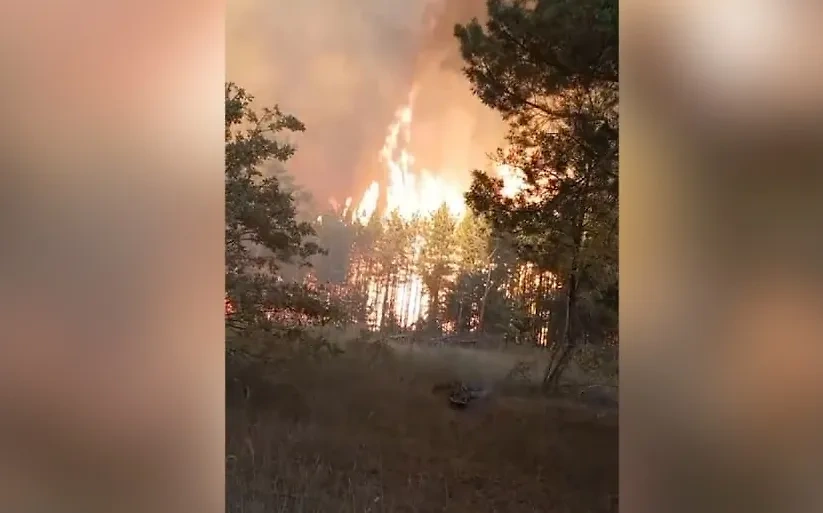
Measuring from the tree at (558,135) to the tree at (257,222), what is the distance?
0.31m

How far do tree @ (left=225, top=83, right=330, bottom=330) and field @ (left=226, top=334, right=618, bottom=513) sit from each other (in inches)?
3.9

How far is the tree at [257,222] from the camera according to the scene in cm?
102

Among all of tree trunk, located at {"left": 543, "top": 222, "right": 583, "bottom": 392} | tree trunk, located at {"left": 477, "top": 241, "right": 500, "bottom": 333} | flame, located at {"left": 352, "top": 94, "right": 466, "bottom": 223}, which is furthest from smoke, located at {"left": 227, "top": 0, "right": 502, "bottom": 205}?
tree trunk, located at {"left": 543, "top": 222, "right": 583, "bottom": 392}

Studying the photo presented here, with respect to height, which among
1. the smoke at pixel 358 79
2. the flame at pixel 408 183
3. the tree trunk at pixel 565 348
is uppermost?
the smoke at pixel 358 79

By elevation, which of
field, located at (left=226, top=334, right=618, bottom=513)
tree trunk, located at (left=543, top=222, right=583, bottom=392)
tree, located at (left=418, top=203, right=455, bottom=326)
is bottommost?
field, located at (left=226, top=334, right=618, bottom=513)

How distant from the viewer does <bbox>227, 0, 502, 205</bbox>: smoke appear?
981 millimetres

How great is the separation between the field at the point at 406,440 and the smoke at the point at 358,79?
0.30 meters

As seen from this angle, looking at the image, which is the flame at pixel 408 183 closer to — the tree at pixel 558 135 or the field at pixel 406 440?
the tree at pixel 558 135

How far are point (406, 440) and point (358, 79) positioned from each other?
0.58 meters

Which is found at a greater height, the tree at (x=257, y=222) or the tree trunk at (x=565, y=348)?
the tree at (x=257, y=222)
